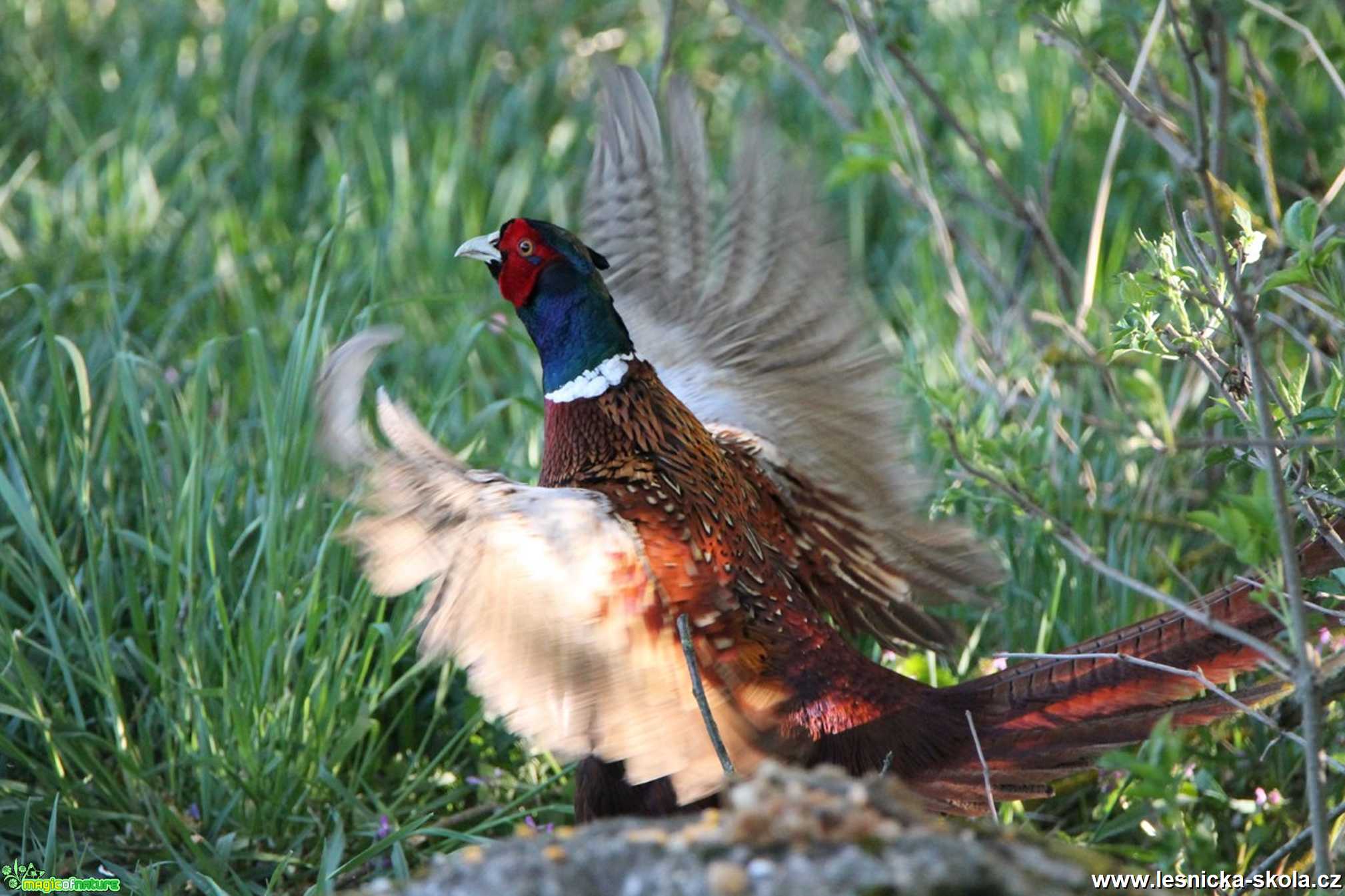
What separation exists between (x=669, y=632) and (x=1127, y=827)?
0.86m

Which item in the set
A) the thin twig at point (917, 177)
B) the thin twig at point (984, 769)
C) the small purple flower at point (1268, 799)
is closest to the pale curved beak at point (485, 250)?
the thin twig at point (917, 177)

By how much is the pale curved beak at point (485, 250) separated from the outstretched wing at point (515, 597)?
0.50 m

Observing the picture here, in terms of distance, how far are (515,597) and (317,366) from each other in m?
1.04

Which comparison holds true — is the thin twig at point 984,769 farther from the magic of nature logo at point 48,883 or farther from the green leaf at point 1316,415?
the magic of nature logo at point 48,883

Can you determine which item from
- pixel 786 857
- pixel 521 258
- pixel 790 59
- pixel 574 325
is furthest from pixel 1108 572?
pixel 790 59

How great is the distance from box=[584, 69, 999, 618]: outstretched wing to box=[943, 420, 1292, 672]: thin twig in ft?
1.36

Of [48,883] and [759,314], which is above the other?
[759,314]

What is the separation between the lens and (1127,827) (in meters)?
2.43

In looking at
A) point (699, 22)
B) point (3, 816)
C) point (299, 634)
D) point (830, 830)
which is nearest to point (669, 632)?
point (299, 634)

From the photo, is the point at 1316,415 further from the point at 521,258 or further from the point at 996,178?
the point at 996,178

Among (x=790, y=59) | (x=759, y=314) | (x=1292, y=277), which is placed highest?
(x=790, y=59)

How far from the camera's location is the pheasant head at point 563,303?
2459 millimetres

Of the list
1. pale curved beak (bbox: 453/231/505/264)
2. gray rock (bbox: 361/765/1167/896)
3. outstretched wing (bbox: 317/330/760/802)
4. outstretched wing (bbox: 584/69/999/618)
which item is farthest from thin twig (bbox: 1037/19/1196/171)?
gray rock (bbox: 361/765/1167/896)

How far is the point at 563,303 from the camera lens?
252 cm
